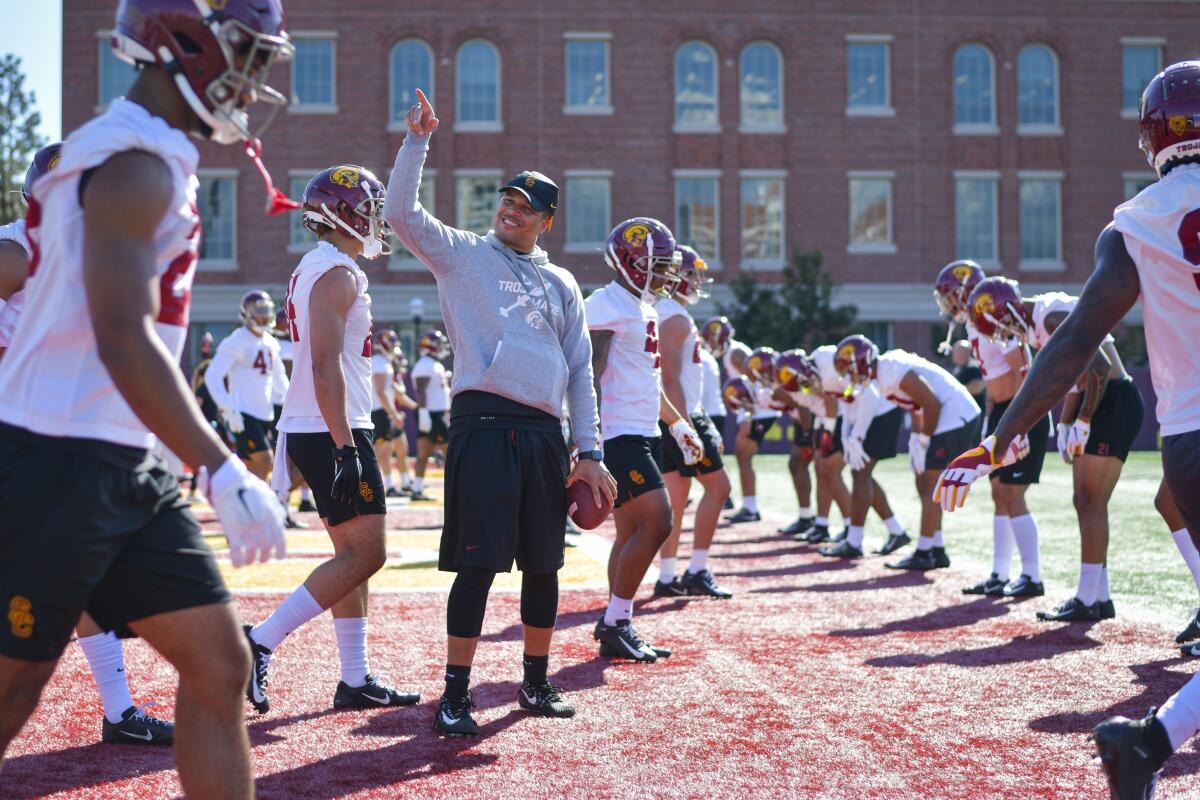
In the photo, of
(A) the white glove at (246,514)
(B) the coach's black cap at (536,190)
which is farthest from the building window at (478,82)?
(A) the white glove at (246,514)

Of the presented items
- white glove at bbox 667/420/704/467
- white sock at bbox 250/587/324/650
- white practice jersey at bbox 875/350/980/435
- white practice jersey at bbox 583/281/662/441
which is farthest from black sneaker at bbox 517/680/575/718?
white practice jersey at bbox 875/350/980/435

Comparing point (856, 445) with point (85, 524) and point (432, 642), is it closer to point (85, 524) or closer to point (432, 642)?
point (432, 642)

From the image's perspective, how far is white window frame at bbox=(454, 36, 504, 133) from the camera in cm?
3753

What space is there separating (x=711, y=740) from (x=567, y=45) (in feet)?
115

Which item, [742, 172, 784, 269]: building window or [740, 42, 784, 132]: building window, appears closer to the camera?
[740, 42, 784, 132]: building window

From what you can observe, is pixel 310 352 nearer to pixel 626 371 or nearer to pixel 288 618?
pixel 288 618

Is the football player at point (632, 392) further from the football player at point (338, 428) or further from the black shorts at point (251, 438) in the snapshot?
the black shorts at point (251, 438)

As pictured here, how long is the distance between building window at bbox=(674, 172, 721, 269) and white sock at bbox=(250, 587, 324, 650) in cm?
3354

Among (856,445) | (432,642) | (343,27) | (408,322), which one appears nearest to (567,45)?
(343,27)

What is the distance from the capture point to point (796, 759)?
183 inches

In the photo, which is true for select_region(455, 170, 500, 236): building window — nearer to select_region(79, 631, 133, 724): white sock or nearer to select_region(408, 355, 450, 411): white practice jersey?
select_region(408, 355, 450, 411): white practice jersey

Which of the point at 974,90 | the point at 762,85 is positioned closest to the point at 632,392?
the point at 762,85

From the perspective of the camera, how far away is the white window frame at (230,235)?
36.5 m

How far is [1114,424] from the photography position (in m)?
7.53
